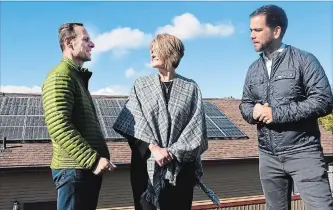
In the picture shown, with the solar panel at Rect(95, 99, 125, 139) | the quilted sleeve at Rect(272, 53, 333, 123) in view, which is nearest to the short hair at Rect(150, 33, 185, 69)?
the quilted sleeve at Rect(272, 53, 333, 123)

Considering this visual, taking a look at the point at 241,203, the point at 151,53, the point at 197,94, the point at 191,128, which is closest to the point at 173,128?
the point at 191,128

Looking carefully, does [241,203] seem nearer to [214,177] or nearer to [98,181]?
[98,181]

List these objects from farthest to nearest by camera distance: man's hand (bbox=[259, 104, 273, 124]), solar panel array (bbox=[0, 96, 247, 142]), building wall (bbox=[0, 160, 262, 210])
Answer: solar panel array (bbox=[0, 96, 247, 142]), building wall (bbox=[0, 160, 262, 210]), man's hand (bbox=[259, 104, 273, 124])

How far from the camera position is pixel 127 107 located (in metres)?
3.05

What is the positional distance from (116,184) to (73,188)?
10.4m

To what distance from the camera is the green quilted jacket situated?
8.55 feet

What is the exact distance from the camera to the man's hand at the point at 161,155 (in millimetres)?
2840

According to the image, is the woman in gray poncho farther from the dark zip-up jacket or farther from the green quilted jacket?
the dark zip-up jacket

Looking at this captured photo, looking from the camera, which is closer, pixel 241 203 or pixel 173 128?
pixel 173 128

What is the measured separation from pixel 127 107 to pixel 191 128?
0.48 metres

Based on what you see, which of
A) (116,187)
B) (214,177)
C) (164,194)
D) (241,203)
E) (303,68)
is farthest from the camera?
(214,177)

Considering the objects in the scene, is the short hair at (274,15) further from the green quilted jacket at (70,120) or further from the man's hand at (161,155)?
the green quilted jacket at (70,120)

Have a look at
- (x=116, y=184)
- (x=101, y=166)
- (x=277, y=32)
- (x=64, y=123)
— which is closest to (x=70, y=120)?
(x=64, y=123)

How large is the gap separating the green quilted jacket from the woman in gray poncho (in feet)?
0.95
